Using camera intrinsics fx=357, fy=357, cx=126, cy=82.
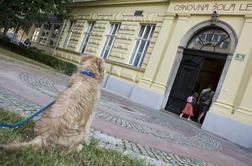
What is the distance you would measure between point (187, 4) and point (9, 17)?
13144 millimetres

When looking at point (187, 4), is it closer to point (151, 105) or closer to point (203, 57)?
point (203, 57)

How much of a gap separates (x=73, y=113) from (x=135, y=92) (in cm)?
1530

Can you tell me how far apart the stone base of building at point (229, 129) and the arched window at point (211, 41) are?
3.22m

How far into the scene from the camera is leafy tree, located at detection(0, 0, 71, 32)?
2380 centimetres

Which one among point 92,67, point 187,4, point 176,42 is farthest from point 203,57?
point 92,67

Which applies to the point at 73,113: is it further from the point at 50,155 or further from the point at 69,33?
the point at 69,33

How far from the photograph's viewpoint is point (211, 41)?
54.5 ft

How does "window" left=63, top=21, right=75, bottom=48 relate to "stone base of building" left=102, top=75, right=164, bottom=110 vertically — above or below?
above

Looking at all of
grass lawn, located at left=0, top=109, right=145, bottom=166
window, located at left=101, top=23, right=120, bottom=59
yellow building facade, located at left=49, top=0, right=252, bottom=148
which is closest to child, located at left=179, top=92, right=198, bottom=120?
yellow building facade, located at left=49, top=0, right=252, bottom=148

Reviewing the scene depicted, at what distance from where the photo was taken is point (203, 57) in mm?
16875

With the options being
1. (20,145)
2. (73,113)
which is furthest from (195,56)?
(20,145)

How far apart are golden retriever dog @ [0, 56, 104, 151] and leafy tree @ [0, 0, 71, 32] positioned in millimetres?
20821

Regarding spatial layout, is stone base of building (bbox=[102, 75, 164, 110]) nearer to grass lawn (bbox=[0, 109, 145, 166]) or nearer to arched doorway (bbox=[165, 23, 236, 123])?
arched doorway (bbox=[165, 23, 236, 123])

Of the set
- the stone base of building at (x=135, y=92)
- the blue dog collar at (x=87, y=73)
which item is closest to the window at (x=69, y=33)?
the stone base of building at (x=135, y=92)
